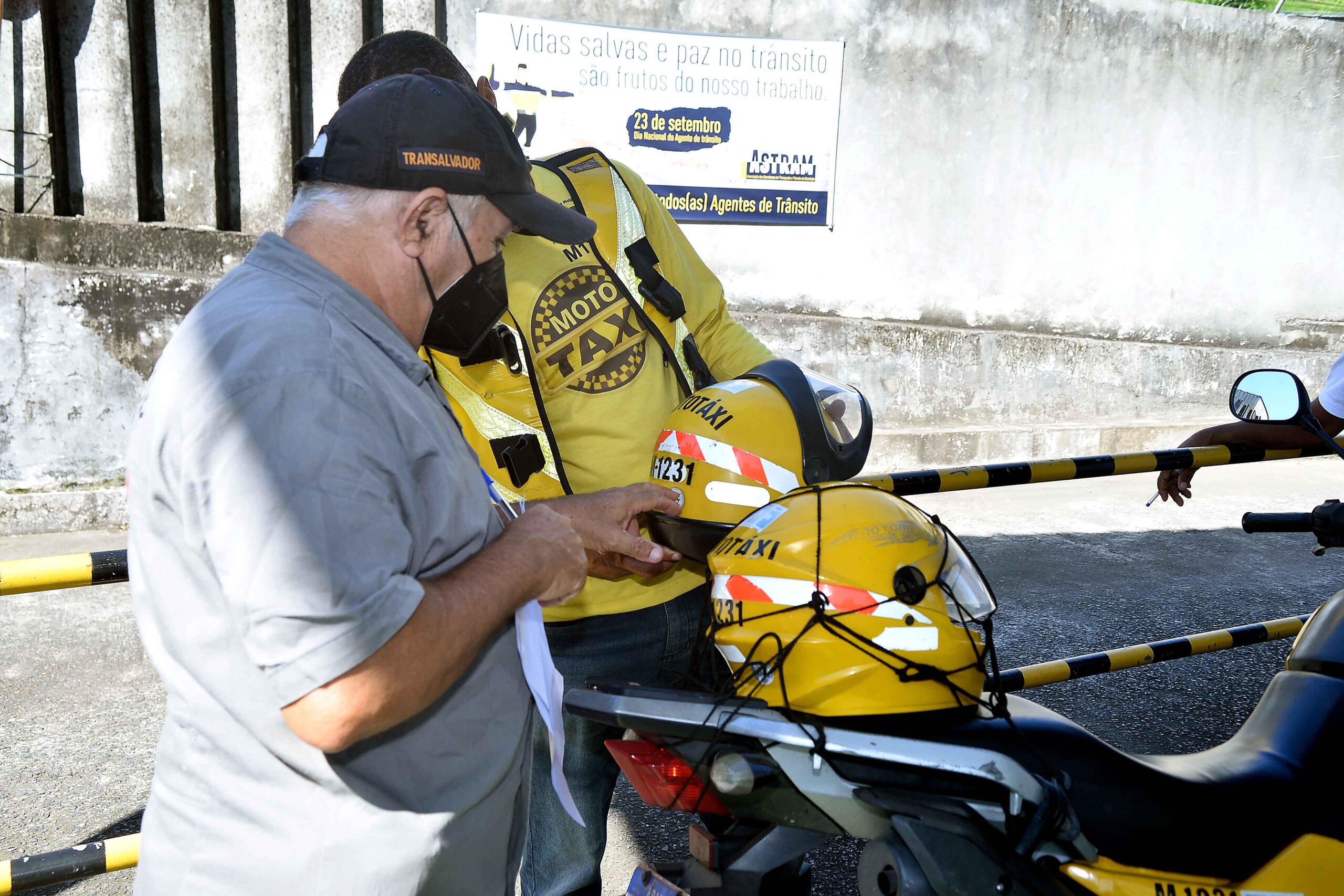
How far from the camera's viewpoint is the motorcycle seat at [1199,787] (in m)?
1.70

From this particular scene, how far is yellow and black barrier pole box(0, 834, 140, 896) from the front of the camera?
6.81 ft

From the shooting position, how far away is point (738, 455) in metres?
1.86

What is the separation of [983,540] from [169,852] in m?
5.59

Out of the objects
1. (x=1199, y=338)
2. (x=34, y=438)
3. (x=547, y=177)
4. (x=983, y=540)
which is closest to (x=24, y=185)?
(x=34, y=438)

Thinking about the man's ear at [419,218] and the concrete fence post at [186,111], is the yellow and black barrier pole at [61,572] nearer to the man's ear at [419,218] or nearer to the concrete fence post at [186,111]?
the man's ear at [419,218]

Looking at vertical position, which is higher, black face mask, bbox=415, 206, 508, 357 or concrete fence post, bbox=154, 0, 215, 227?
concrete fence post, bbox=154, 0, 215, 227

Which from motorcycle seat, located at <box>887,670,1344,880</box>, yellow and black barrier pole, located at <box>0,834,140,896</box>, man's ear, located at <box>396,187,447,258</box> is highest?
man's ear, located at <box>396,187,447,258</box>

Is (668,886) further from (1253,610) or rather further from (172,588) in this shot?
(1253,610)

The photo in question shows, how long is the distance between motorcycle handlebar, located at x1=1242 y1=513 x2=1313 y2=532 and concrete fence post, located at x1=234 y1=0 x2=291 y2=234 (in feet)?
18.8

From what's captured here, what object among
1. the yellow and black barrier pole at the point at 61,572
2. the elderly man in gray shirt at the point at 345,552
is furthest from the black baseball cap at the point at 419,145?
the yellow and black barrier pole at the point at 61,572

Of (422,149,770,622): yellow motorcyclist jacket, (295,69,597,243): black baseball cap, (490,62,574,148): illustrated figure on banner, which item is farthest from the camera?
(490,62,574,148): illustrated figure on banner

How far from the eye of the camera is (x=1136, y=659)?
3041mm

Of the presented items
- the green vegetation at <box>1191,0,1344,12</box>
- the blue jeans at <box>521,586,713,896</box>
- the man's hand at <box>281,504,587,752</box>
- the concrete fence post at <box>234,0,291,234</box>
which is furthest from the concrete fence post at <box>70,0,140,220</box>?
the green vegetation at <box>1191,0,1344,12</box>

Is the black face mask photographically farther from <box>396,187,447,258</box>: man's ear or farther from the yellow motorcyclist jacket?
the yellow motorcyclist jacket
